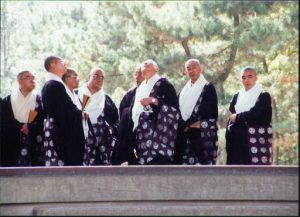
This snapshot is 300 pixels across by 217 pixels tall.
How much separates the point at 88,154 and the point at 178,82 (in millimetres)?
9967

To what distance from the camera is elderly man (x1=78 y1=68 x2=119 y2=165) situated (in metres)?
11.2

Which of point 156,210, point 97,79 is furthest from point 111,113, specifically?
point 156,210

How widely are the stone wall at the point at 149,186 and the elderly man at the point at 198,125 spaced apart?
8.13 ft

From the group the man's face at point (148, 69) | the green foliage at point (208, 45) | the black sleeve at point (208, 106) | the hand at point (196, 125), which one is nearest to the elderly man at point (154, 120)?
the man's face at point (148, 69)

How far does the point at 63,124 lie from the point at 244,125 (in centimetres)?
201

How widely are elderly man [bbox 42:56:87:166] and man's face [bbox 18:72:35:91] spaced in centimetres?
26

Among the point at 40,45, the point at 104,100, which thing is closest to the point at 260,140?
the point at 104,100

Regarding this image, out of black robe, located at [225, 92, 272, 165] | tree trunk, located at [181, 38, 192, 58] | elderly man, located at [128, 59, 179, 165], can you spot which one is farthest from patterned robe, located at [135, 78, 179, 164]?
tree trunk, located at [181, 38, 192, 58]

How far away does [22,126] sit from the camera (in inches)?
424

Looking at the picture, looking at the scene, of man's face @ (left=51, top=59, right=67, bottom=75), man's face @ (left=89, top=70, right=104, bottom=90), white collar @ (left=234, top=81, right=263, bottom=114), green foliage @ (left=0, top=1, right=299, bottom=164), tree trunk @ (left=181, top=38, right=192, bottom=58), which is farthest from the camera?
tree trunk @ (left=181, top=38, right=192, bottom=58)

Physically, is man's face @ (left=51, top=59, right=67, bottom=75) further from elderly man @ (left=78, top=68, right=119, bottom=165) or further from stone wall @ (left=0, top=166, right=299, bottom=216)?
stone wall @ (left=0, top=166, right=299, bottom=216)

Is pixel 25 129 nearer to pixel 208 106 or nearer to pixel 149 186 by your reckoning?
pixel 208 106

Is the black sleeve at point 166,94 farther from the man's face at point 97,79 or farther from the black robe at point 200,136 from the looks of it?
the man's face at point 97,79

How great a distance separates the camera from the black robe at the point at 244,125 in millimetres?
10906
